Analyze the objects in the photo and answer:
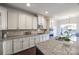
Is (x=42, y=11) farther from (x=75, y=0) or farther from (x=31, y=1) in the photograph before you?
(x=75, y=0)

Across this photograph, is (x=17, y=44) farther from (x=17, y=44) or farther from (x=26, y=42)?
(x=26, y=42)

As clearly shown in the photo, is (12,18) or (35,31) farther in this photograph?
(35,31)

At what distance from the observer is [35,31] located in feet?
8.68

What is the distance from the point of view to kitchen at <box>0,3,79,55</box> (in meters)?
1.70

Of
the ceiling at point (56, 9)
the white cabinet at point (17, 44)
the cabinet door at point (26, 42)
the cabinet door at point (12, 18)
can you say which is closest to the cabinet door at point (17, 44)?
the white cabinet at point (17, 44)

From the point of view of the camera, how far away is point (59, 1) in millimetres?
1479

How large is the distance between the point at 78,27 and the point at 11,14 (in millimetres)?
1709

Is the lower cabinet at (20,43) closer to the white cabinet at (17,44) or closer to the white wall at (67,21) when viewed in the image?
the white cabinet at (17,44)

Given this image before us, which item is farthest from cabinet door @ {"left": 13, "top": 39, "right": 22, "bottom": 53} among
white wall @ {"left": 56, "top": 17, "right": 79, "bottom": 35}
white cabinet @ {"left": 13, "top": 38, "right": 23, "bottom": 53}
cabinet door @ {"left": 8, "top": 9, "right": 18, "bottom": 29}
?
white wall @ {"left": 56, "top": 17, "right": 79, "bottom": 35}

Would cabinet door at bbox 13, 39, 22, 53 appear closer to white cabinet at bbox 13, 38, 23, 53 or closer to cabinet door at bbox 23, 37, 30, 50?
white cabinet at bbox 13, 38, 23, 53

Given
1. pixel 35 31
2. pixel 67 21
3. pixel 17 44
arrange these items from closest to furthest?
pixel 67 21, pixel 17 44, pixel 35 31

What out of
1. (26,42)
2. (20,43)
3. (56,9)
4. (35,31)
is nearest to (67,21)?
(56,9)

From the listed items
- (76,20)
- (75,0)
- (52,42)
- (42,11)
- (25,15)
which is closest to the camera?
(75,0)
